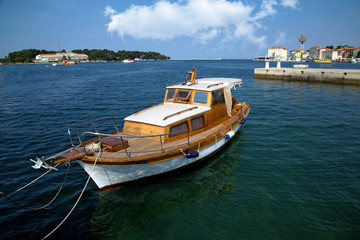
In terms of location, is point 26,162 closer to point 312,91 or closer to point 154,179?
point 154,179

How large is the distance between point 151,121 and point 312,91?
33.0m

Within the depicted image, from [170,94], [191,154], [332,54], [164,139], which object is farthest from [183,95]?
[332,54]

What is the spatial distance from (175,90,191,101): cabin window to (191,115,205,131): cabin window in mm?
1777

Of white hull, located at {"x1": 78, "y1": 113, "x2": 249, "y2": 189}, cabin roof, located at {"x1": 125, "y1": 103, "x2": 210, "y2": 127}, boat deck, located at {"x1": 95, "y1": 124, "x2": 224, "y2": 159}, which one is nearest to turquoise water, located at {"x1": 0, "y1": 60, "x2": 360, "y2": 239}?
white hull, located at {"x1": 78, "y1": 113, "x2": 249, "y2": 189}

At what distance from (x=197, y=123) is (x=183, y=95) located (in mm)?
2435

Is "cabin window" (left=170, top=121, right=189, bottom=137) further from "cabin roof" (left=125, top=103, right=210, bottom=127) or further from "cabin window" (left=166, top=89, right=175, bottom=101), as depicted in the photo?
"cabin window" (left=166, top=89, right=175, bottom=101)

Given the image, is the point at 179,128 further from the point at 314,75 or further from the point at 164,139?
the point at 314,75

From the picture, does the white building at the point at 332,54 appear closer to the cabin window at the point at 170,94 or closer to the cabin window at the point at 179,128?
the cabin window at the point at 170,94

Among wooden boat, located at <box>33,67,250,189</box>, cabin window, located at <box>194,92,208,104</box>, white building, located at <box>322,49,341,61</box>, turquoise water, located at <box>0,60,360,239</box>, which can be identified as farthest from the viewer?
white building, located at <box>322,49,341,61</box>

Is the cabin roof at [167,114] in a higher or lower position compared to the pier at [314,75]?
lower

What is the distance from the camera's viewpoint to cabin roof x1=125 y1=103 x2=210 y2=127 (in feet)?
36.1

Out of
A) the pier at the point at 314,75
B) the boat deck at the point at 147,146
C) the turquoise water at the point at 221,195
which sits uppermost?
the pier at the point at 314,75

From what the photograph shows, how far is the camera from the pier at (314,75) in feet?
128

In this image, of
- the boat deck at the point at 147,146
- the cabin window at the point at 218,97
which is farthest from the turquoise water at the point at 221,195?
the cabin window at the point at 218,97
